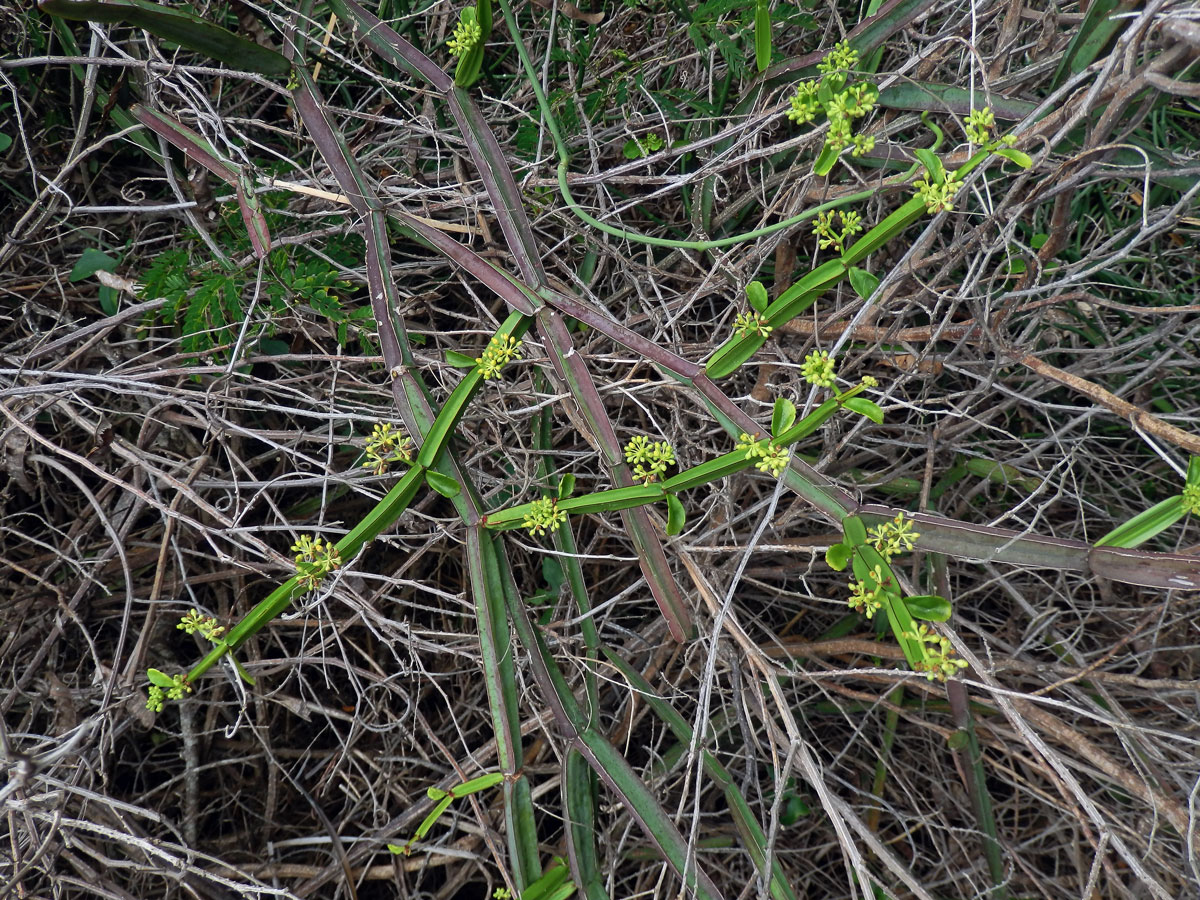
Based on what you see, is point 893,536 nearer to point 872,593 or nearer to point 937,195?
point 872,593

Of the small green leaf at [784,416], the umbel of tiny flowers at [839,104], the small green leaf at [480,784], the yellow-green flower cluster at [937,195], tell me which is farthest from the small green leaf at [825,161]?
the small green leaf at [480,784]

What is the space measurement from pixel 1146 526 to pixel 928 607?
0.25 meters

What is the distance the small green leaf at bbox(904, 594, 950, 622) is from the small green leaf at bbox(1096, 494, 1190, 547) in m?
0.18

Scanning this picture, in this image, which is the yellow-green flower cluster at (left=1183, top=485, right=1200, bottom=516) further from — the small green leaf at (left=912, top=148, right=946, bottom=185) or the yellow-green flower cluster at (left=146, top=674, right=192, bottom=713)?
the yellow-green flower cluster at (left=146, top=674, right=192, bottom=713)

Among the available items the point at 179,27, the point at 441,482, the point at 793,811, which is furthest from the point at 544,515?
the point at 793,811

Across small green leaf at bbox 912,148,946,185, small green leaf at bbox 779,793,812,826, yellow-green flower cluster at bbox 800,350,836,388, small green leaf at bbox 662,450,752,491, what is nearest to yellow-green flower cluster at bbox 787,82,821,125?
small green leaf at bbox 912,148,946,185

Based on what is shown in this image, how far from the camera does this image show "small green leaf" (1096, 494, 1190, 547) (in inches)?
32.7

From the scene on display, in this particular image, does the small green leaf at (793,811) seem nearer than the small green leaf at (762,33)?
No

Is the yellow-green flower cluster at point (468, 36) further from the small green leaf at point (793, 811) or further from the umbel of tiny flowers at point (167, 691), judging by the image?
the small green leaf at point (793, 811)

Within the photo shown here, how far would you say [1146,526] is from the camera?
2.76 ft

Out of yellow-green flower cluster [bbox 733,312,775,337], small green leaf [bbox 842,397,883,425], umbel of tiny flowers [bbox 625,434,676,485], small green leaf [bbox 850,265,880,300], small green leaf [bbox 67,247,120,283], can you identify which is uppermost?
small green leaf [bbox 850,265,880,300]

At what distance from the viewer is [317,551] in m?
0.90

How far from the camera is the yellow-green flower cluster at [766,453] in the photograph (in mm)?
833

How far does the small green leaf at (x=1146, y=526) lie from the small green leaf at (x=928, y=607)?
0.60ft
